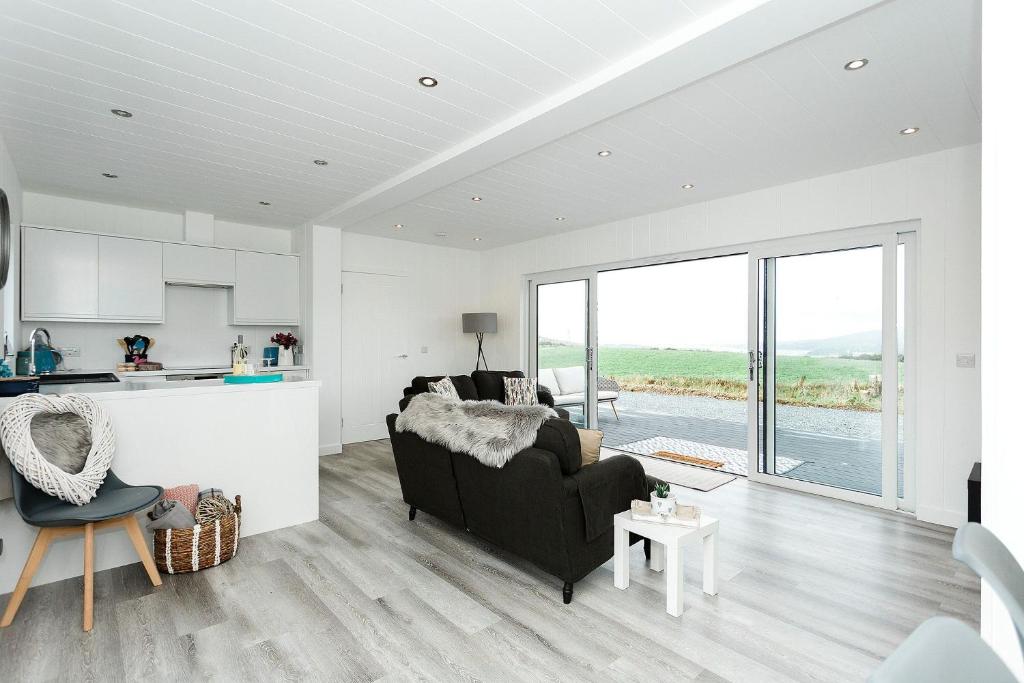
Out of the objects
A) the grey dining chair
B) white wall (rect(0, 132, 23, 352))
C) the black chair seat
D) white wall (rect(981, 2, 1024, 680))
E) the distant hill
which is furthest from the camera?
→ the distant hill

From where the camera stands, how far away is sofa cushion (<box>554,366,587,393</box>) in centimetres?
615

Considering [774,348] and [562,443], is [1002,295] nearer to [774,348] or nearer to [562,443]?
[562,443]

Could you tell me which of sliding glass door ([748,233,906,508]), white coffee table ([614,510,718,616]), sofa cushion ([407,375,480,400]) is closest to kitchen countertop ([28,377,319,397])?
sofa cushion ([407,375,480,400])

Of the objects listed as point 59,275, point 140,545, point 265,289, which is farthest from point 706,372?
point 59,275

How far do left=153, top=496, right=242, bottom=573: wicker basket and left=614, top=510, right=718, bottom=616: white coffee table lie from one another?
84.5 inches

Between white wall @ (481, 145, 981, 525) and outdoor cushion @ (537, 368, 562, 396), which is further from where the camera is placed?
outdoor cushion @ (537, 368, 562, 396)

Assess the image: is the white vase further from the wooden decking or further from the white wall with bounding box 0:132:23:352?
the white wall with bounding box 0:132:23:352

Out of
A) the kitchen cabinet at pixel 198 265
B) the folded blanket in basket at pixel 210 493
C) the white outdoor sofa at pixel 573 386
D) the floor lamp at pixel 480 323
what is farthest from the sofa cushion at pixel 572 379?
the folded blanket in basket at pixel 210 493

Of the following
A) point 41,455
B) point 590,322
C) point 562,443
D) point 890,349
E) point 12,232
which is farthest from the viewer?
point 590,322

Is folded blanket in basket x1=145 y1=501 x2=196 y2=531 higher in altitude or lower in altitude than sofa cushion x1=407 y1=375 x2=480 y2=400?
lower

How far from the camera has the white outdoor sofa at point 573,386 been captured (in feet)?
20.1

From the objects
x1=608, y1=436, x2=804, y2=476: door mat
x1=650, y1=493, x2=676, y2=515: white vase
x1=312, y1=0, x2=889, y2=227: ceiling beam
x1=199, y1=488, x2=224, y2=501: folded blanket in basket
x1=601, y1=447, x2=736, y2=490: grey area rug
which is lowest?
x1=601, y1=447, x2=736, y2=490: grey area rug

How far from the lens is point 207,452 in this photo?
3.16 m

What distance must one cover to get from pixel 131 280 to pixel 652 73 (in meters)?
4.82
